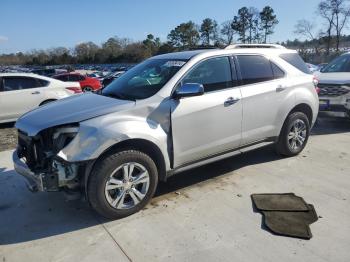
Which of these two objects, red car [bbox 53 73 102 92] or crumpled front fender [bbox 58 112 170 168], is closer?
crumpled front fender [bbox 58 112 170 168]

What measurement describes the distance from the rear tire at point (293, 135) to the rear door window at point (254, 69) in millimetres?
787

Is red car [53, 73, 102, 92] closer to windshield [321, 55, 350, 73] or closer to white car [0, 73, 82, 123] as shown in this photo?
white car [0, 73, 82, 123]

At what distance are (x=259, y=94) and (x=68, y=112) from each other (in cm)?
258

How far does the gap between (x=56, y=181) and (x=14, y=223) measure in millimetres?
851

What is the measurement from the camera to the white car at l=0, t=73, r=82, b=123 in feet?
31.4

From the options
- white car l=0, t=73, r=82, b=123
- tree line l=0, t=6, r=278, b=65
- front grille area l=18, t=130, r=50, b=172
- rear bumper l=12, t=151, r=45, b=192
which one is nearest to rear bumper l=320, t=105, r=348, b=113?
front grille area l=18, t=130, r=50, b=172

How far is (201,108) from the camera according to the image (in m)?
4.47

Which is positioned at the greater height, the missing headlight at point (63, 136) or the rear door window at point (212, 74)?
the rear door window at point (212, 74)

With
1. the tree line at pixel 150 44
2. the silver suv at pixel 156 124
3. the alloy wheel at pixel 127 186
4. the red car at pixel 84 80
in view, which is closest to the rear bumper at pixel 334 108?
the silver suv at pixel 156 124

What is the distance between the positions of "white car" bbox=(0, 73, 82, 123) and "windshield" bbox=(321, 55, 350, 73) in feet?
23.2

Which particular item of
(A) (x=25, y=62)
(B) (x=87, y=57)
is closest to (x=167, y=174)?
(B) (x=87, y=57)

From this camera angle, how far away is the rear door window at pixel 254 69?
5.06 m

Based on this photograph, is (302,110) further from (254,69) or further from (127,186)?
(127,186)

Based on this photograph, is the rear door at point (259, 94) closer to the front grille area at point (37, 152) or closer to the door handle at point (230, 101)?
the door handle at point (230, 101)
